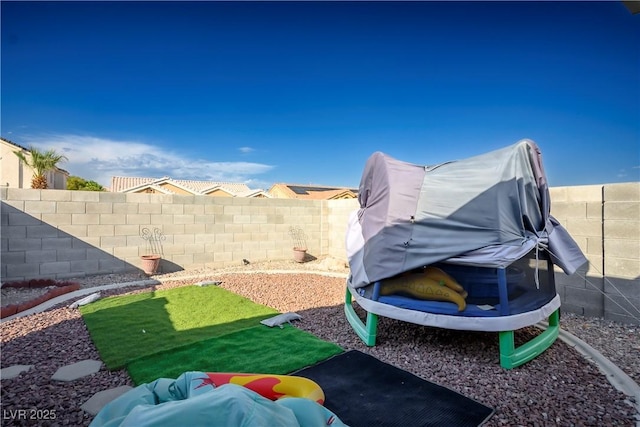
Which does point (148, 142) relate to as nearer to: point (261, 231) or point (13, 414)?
point (261, 231)

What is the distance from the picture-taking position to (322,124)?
1336cm

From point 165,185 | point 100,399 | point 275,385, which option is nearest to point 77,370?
point 100,399

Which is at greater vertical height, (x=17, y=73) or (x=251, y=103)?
(x=251, y=103)

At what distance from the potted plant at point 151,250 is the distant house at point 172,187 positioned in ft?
16.4

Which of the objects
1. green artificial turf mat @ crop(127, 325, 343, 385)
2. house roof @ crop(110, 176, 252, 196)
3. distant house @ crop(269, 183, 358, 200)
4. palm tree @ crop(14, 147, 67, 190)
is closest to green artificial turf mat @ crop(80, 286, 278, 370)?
green artificial turf mat @ crop(127, 325, 343, 385)

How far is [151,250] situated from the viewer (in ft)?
23.0

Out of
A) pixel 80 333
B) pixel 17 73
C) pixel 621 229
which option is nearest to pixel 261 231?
pixel 80 333

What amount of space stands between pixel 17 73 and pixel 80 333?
6.74 m

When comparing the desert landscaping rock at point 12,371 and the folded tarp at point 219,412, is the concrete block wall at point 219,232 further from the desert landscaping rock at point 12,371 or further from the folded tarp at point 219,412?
the folded tarp at point 219,412

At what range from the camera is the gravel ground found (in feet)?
6.79

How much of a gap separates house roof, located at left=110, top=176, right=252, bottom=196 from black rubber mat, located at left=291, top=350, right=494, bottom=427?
1410 centimetres

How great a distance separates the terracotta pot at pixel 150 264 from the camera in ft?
21.9

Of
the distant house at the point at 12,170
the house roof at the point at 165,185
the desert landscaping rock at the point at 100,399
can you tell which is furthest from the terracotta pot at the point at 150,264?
the distant house at the point at 12,170

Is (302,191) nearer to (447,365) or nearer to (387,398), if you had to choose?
(447,365)
